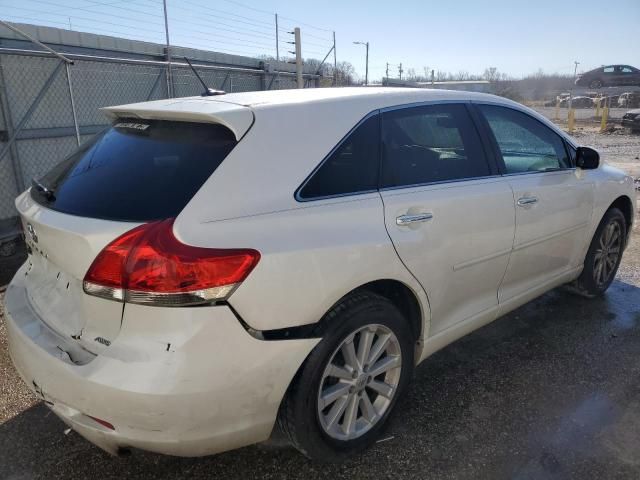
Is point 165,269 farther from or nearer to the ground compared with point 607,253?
farther from the ground

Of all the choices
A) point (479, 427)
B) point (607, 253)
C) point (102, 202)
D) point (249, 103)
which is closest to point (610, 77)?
point (607, 253)

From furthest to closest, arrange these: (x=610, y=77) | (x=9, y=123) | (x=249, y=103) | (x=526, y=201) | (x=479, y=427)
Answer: (x=610, y=77)
(x=9, y=123)
(x=526, y=201)
(x=479, y=427)
(x=249, y=103)

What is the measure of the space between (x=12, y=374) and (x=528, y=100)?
41650 mm

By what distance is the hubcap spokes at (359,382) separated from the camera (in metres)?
2.27

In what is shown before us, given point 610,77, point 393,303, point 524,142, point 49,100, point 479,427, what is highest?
point 610,77

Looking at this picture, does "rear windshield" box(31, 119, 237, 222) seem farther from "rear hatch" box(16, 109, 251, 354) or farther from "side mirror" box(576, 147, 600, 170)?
"side mirror" box(576, 147, 600, 170)

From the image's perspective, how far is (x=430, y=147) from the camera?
9.10 feet

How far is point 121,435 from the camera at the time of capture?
1.85 meters

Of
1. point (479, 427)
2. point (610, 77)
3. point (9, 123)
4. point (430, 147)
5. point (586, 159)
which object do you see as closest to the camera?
point (479, 427)

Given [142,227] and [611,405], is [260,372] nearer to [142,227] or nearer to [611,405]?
[142,227]

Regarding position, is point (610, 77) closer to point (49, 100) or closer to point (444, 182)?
point (49, 100)

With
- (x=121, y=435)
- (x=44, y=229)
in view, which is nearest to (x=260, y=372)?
(x=121, y=435)

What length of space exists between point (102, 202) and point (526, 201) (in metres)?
2.44

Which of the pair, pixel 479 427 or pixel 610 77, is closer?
pixel 479 427
